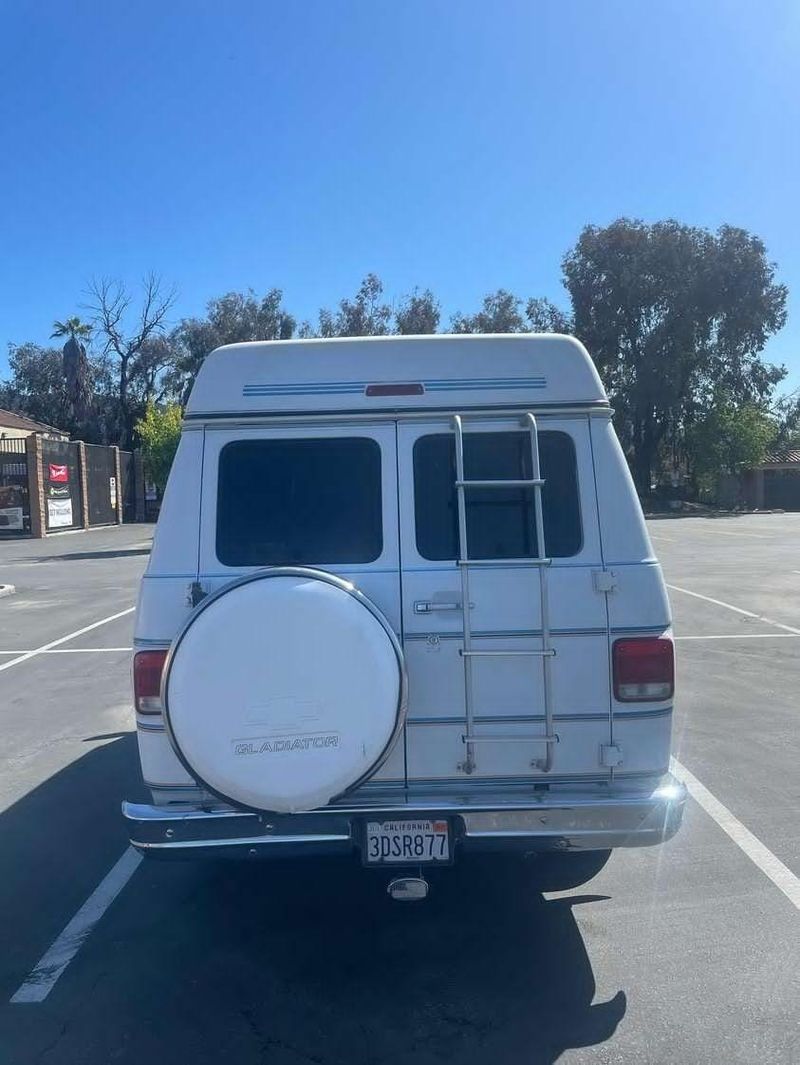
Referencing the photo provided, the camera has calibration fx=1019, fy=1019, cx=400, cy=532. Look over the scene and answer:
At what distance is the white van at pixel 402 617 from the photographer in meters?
3.79

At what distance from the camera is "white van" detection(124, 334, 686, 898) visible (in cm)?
379

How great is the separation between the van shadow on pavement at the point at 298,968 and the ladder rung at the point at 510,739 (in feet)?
3.22

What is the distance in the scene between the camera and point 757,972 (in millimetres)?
4160

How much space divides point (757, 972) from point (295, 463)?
285 centimetres

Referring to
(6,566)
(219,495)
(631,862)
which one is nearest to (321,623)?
(219,495)

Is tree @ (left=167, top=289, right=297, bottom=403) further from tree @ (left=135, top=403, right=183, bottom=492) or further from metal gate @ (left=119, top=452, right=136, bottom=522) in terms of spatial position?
tree @ (left=135, top=403, right=183, bottom=492)

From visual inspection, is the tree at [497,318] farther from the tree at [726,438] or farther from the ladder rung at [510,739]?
the ladder rung at [510,739]

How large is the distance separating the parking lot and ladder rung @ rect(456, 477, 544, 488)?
202 cm

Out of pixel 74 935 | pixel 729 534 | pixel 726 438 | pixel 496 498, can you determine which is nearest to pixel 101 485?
pixel 729 534

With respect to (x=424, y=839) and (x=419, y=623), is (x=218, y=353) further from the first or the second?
(x=424, y=839)

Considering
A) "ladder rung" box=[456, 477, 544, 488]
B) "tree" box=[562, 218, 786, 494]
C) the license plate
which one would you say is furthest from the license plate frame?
"tree" box=[562, 218, 786, 494]

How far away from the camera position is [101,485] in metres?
47.2

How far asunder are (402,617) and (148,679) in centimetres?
106

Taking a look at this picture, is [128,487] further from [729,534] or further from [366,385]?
[366,385]
